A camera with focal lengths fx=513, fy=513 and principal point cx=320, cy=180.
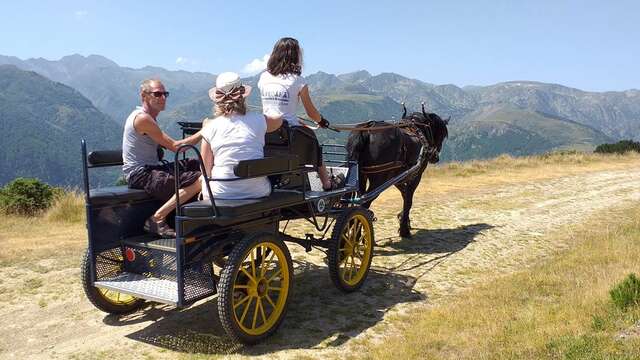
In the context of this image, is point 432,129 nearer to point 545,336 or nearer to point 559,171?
point 545,336

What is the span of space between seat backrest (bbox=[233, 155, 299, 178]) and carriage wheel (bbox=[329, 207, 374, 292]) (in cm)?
133

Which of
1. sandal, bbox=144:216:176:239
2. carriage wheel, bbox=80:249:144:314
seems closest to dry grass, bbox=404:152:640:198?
carriage wheel, bbox=80:249:144:314

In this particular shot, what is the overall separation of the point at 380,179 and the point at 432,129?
265 centimetres

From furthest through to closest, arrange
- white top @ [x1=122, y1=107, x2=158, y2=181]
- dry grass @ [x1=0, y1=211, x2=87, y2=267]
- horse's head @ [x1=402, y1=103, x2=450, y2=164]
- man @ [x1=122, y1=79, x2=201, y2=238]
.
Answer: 1. horse's head @ [x1=402, y1=103, x2=450, y2=164]
2. dry grass @ [x1=0, y1=211, x2=87, y2=267]
3. white top @ [x1=122, y1=107, x2=158, y2=181]
4. man @ [x1=122, y1=79, x2=201, y2=238]

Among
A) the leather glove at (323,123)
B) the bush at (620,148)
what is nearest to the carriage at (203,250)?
the leather glove at (323,123)

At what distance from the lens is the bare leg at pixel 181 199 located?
18.3 ft

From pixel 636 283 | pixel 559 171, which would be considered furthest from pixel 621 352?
pixel 559 171

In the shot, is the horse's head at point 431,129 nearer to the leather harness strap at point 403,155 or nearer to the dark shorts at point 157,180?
the leather harness strap at point 403,155

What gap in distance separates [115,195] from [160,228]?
2.00 ft

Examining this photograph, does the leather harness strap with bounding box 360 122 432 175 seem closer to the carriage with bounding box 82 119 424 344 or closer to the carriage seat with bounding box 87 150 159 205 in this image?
the carriage with bounding box 82 119 424 344

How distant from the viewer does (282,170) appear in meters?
5.43

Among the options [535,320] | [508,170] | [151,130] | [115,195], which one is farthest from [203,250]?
[508,170]

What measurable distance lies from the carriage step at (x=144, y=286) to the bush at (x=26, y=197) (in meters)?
8.49

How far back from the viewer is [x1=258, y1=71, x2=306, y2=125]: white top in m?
6.57
